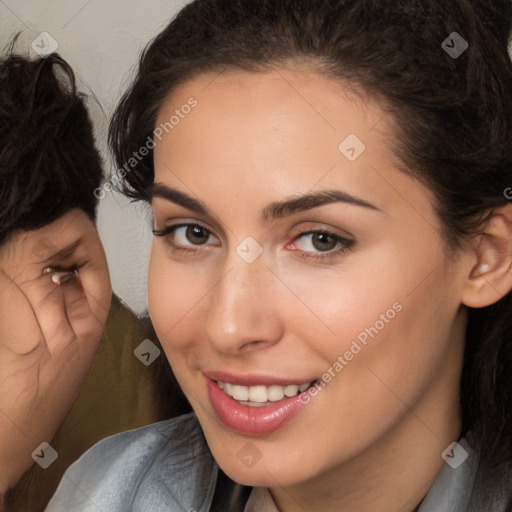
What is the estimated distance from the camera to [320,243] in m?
0.87

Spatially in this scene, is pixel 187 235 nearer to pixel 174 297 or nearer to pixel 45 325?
pixel 174 297

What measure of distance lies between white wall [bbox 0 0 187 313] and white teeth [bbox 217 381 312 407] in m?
0.39

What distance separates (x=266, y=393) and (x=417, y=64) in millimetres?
379

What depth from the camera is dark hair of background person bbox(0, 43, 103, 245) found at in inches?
44.9

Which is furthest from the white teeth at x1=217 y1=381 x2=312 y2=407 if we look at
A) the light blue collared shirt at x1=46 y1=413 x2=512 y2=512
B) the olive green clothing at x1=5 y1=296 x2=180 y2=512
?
the olive green clothing at x1=5 y1=296 x2=180 y2=512

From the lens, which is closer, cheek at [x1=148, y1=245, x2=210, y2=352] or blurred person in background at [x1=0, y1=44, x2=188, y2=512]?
cheek at [x1=148, y1=245, x2=210, y2=352]

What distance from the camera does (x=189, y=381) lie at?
3.20 feet

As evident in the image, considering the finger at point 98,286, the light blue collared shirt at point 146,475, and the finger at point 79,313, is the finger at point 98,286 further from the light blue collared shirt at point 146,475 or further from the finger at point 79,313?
the light blue collared shirt at point 146,475

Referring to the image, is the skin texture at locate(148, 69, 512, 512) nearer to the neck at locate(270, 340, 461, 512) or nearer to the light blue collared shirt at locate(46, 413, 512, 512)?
the neck at locate(270, 340, 461, 512)

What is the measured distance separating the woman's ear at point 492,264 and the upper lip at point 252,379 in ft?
0.68

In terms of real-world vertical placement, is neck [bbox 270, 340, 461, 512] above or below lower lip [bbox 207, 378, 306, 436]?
below

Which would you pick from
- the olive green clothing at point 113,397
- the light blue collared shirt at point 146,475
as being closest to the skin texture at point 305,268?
the light blue collared shirt at point 146,475

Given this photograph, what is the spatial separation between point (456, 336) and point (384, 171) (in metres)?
0.25

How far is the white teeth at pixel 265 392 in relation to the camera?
2.96 ft
